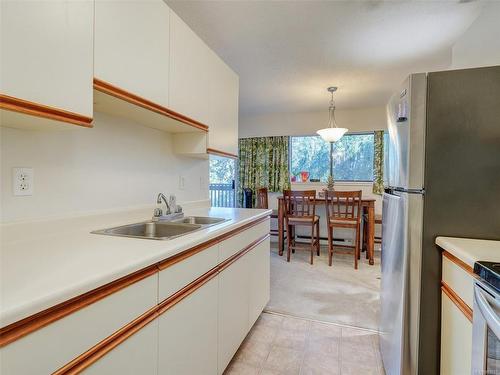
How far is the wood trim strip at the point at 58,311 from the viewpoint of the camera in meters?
0.51

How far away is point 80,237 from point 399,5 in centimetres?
247

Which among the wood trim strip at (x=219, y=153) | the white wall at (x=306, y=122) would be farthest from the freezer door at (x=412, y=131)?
the white wall at (x=306, y=122)

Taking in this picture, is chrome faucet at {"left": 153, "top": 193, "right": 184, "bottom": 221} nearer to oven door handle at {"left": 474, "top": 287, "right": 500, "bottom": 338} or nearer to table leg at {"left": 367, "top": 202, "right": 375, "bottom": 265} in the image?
oven door handle at {"left": 474, "top": 287, "right": 500, "bottom": 338}

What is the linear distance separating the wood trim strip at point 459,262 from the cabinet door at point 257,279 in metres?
1.10

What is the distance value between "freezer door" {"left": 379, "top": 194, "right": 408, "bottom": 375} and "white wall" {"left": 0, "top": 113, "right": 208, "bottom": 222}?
156 centimetres

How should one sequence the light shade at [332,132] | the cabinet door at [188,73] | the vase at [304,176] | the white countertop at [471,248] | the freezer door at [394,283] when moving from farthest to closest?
the vase at [304,176] → the light shade at [332,132] → the cabinet door at [188,73] → the freezer door at [394,283] → the white countertop at [471,248]

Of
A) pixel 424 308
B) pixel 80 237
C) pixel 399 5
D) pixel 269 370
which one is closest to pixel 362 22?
pixel 399 5

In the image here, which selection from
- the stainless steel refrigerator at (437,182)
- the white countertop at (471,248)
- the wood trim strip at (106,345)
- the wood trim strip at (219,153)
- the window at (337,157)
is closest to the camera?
the wood trim strip at (106,345)

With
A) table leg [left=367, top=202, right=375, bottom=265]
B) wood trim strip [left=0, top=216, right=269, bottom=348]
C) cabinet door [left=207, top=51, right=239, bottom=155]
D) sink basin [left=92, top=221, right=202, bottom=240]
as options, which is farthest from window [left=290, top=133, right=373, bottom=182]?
wood trim strip [left=0, top=216, right=269, bottom=348]

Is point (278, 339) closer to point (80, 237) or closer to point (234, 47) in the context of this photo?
point (80, 237)

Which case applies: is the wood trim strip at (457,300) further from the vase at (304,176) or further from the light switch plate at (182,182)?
the vase at (304,176)

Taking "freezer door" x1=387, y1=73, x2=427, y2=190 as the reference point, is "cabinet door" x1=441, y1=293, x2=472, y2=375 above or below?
below

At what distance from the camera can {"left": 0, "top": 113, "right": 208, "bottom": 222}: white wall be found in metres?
1.08

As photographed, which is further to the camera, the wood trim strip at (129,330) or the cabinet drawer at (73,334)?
the wood trim strip at (129,330)
